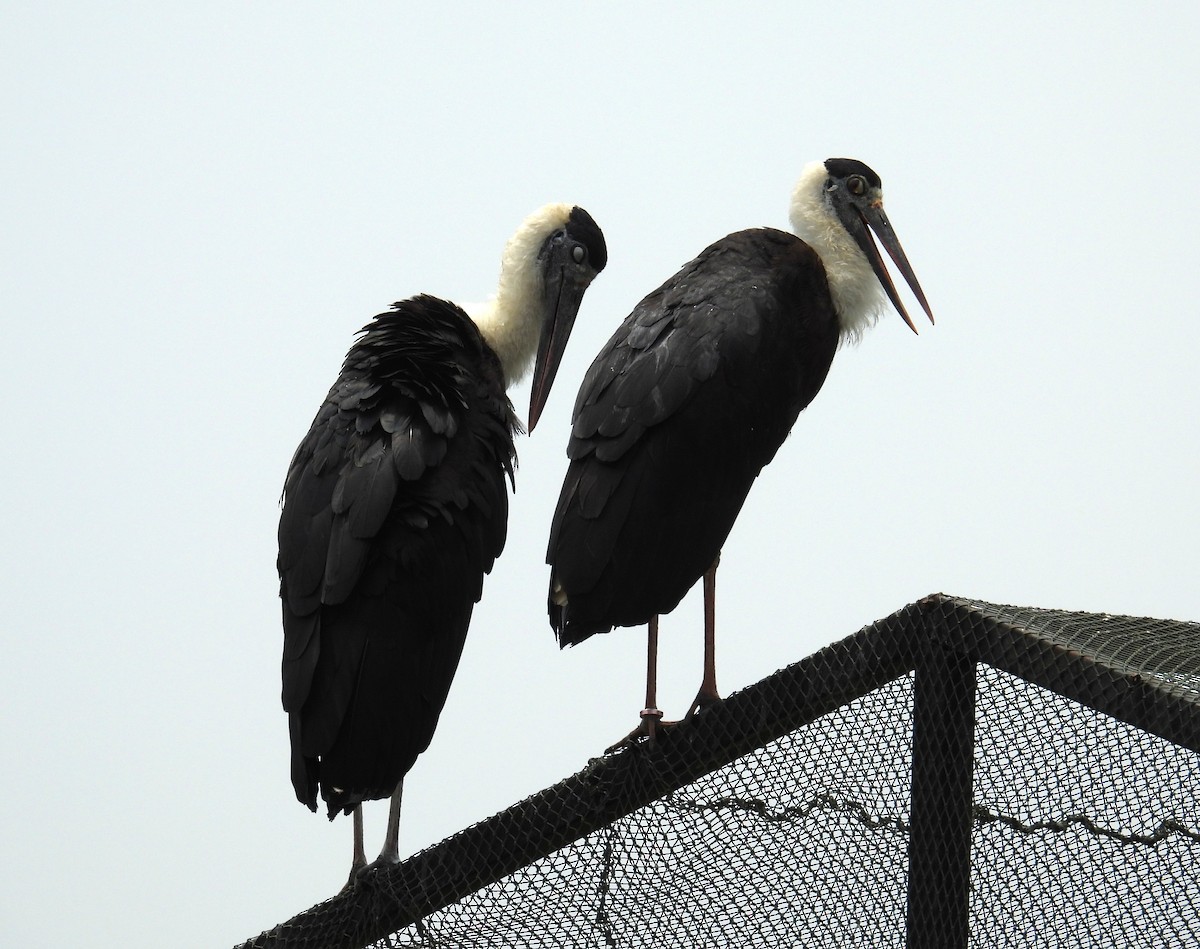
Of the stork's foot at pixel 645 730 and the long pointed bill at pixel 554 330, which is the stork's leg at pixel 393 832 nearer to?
the stork's foot at pixel 645 730

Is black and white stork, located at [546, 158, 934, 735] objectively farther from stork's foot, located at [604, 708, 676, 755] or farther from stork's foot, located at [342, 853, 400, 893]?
stork's foot, located at [342, 853, 400, 893]

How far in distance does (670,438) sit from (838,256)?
1.38m

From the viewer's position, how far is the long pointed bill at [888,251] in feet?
17.7

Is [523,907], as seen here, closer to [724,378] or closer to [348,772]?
[348,772]

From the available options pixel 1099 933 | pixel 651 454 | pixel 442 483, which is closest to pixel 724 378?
pixel 651 454

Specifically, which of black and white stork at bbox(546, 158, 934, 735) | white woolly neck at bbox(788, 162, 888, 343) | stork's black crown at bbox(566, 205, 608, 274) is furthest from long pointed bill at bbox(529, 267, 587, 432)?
black and white stork at bbox(546, 158, 934, 735)

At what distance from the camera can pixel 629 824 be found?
3805mm

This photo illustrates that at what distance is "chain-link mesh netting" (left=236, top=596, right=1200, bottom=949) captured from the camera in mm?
3127

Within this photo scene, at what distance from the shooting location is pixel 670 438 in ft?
14.1

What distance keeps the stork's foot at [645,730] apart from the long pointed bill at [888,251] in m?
2.06

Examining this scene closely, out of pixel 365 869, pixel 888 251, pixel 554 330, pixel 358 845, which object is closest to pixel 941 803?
pixel 365 869

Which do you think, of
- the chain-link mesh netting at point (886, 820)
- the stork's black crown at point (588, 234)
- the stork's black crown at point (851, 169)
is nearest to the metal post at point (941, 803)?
the chain-link mesh netting at point (886, 820)

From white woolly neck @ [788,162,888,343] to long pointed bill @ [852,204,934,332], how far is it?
0.09 ft

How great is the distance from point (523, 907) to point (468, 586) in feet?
3.77
